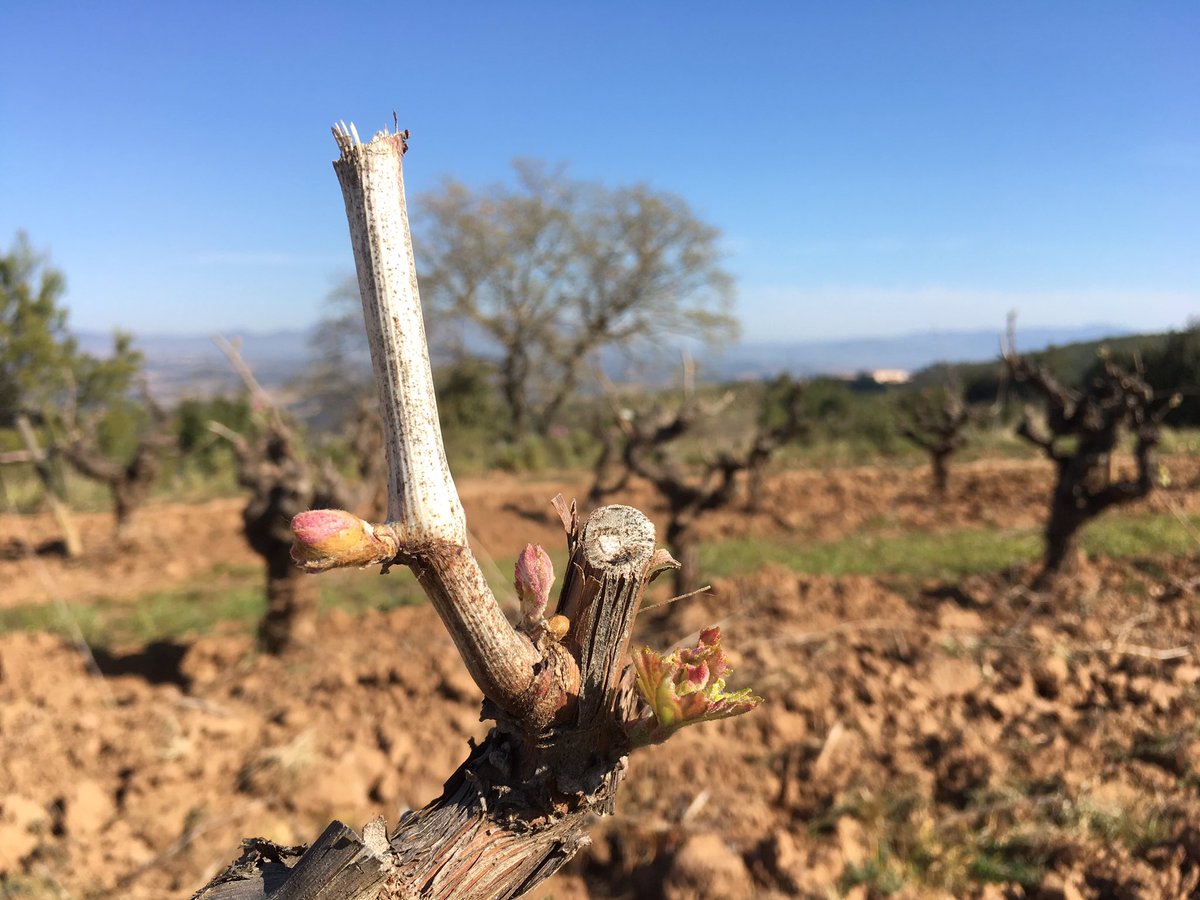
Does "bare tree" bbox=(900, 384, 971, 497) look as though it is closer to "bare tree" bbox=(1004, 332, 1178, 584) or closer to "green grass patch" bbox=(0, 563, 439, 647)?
"bare tree" bbox=(1004, 332, 1178, 584)

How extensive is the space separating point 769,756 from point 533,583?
3.44m

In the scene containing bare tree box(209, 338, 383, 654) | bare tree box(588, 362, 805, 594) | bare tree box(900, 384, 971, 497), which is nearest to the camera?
bare tree box(209, 338, 383, 654)

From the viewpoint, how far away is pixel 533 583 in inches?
50.0

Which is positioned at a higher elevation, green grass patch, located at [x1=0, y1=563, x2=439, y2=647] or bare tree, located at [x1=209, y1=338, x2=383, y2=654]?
bare tree, located at [x1=209, y1=338, x2=383, y2=654]

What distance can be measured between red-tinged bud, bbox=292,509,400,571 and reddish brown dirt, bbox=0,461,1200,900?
8.64ft

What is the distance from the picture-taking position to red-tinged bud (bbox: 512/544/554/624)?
4.17ft

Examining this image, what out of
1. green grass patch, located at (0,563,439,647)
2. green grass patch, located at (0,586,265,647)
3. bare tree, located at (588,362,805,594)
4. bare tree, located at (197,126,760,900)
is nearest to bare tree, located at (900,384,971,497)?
bare tree, located at (588,362,805,594)

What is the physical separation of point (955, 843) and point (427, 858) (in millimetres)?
2880

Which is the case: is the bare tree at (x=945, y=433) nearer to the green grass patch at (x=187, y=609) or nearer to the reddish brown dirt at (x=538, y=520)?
the reddish brown dirt at (x=538, y=520)

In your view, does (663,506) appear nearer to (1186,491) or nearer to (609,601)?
(1186,491)

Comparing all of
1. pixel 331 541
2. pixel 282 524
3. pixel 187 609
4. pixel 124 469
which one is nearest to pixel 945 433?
pixel 282 524

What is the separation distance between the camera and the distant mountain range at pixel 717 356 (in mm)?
11570

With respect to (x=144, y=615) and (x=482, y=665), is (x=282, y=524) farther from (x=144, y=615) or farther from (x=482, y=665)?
(x=482, y=665)

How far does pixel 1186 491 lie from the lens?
10.9 m
